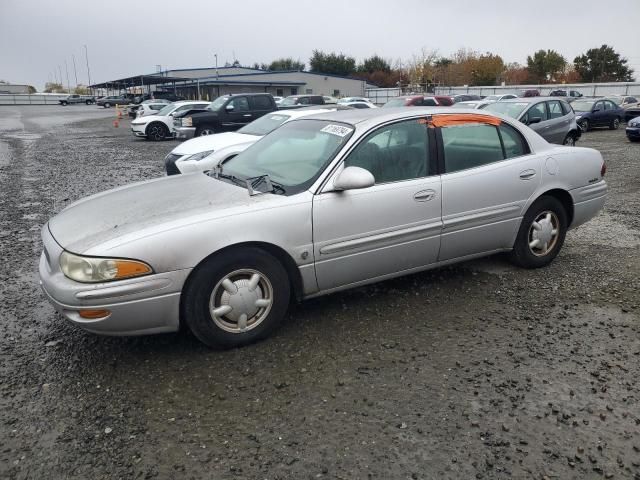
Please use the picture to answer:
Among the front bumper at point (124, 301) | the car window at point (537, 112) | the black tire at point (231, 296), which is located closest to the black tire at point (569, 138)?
the car window at point (537, 112)

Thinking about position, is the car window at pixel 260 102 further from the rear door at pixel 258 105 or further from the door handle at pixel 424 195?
the door handle at pixel 424 195

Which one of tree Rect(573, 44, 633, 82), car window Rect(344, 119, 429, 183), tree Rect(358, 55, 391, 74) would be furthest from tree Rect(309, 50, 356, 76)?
car window Rect(344, 119, 429, 183)

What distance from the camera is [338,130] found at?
13.1 ft

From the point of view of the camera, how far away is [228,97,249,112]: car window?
16.7 meters

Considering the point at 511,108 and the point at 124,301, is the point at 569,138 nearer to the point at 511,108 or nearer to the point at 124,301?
the point at 511,108

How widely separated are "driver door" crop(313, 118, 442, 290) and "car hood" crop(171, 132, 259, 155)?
5173 millimetres

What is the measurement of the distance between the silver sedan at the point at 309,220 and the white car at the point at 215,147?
372 centimetres

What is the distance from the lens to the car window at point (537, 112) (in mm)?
11726

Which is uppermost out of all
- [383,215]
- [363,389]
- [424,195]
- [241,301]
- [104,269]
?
[424,195]

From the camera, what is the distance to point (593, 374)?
10.1 ft

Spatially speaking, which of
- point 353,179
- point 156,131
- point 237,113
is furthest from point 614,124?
point 353,179

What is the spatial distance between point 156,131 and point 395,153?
17.7 m

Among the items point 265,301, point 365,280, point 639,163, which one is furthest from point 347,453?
point 639,163

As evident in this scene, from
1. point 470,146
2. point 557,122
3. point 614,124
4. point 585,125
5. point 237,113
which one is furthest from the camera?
point 614,124
